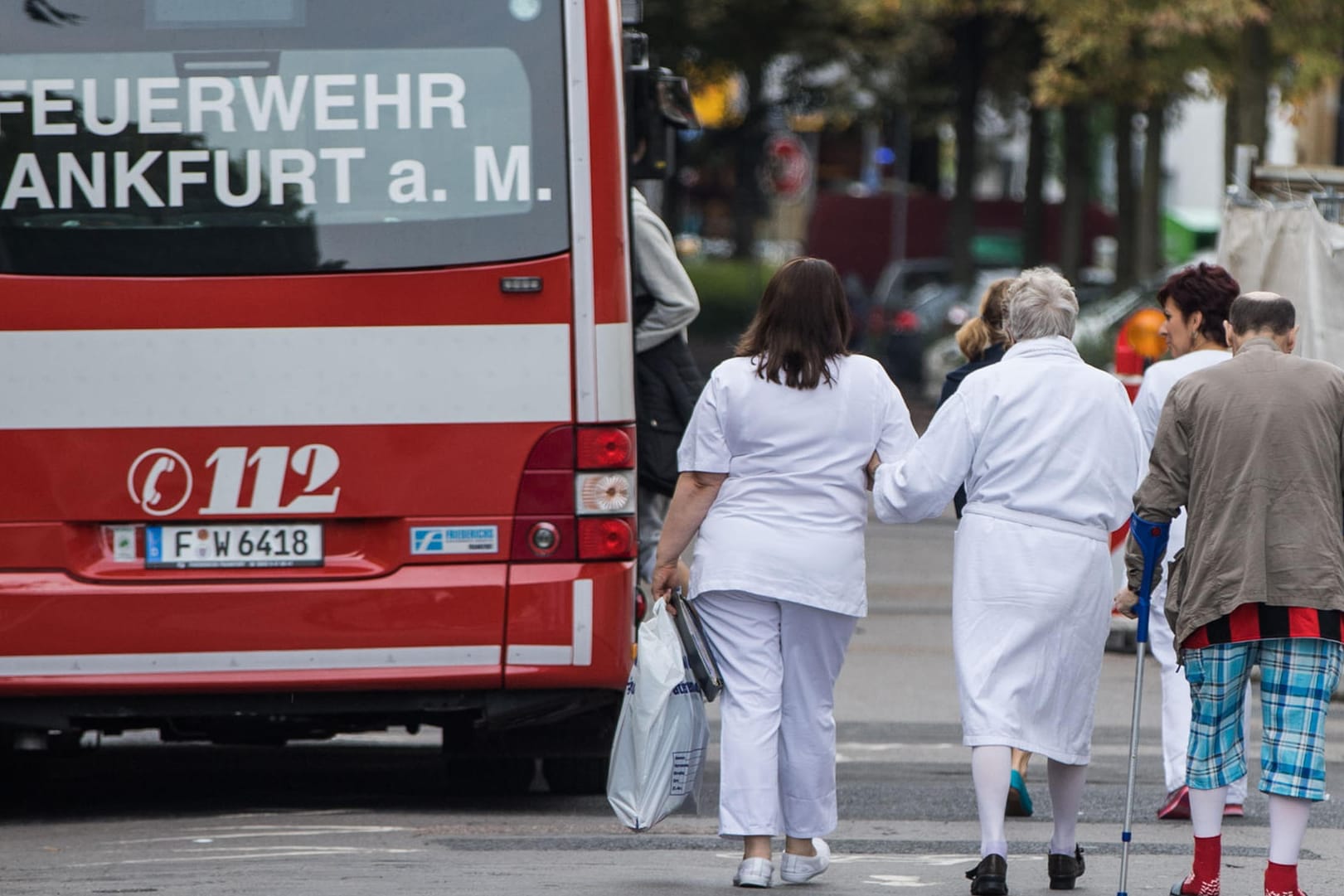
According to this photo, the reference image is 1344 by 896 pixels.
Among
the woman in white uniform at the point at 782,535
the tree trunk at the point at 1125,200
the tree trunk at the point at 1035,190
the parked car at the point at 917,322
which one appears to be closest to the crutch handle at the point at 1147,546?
the woman in white uniform at the point at 782,535

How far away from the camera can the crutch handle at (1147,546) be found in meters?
5.89

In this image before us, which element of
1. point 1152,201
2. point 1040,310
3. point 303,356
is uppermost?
point 1152,201

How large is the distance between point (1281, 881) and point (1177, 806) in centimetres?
171

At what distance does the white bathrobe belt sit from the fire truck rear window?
159 centimetres

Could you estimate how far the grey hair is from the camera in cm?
611

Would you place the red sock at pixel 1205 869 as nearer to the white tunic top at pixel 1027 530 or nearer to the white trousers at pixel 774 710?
the white tunic top at pixel 1027 530

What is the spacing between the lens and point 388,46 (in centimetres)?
684

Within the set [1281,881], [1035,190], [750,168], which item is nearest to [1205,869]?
[1281,881]

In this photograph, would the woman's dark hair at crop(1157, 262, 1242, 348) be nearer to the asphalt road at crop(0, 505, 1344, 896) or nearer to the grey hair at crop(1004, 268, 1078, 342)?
the grey hair at crop(1004, 268, 1078, 342)

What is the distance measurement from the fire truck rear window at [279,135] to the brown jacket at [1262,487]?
6.75 ft

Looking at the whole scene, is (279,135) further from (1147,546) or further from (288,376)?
(1147,546)

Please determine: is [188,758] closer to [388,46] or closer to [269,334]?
[269,334]

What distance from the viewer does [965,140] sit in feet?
109

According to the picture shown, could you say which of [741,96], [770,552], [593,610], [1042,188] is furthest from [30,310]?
[741,96]
